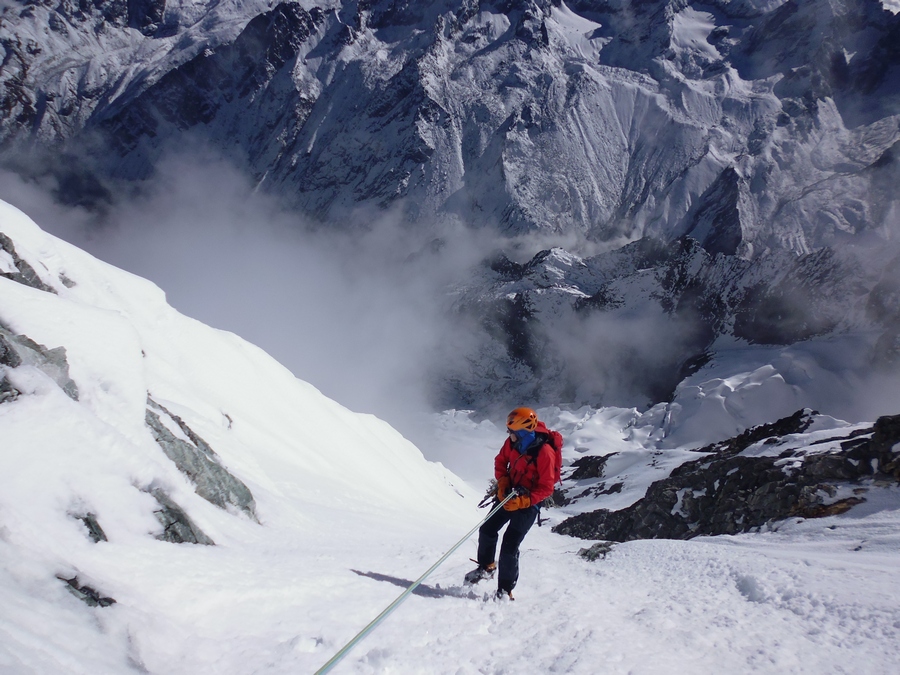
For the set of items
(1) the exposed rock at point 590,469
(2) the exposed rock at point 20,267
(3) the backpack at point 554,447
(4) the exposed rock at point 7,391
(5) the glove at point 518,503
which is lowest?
(1) the exposed rock at point 590,469

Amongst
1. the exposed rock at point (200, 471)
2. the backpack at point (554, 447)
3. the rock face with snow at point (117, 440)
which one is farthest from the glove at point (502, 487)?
the exposed rock at point (200, 471)

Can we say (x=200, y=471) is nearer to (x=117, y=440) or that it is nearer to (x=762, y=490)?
(x=117, y=440)

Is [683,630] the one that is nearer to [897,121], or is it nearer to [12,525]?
[12,525]

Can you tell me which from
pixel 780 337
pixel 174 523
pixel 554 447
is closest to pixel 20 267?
pixel 174 523

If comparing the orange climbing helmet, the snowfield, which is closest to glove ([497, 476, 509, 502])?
the orange climbing helmet

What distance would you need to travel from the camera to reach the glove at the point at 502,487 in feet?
20.3

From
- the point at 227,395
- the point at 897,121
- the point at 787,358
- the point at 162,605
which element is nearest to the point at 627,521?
the point at 227,395

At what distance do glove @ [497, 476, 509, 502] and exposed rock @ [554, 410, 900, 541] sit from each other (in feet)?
64.2

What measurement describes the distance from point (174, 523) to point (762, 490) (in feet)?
104

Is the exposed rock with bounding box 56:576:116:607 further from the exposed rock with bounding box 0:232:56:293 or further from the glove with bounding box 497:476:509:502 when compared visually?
the exposed rock with bounding box 0:232:56:293

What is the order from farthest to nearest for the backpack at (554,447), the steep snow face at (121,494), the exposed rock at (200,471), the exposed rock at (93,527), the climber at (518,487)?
the exposed rock at (200,471) < the backpack at (554,447) < the climber at (518,487) < the exposed rock at (93,527) < the steep snow face at (121,494)

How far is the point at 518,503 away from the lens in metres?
5.93

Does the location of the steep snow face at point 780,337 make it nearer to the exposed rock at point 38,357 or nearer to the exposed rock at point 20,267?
the exposed rock at point 20,267

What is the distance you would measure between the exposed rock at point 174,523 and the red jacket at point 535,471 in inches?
144
